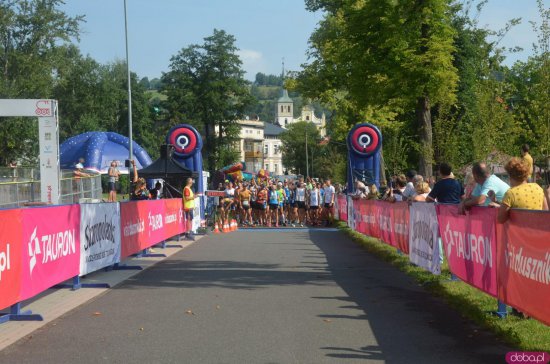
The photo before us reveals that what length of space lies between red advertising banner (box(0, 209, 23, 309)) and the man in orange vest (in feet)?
52.3

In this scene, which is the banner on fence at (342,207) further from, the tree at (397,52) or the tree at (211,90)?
the tree at (211,90)

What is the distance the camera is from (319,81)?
134 feet

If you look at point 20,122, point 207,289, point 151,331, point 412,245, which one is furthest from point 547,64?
point 20,122

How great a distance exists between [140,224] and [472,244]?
9.54 metres

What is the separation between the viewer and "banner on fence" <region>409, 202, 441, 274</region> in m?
12.9

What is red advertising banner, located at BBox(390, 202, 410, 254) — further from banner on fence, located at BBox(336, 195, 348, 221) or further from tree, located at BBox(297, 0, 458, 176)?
banner on fence, located at BBox(336, 195, 348, 221)

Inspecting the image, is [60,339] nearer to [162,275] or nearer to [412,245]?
[162,275]

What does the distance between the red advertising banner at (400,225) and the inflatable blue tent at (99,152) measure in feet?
91.0

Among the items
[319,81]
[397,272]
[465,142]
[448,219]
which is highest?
[319,81]

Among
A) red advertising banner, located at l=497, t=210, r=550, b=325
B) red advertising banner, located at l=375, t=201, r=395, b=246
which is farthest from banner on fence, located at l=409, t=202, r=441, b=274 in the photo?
red advertising banner, located at l=497, t=210, r=550, b=325

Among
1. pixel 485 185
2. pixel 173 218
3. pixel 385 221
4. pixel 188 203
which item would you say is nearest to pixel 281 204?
pixel 188 203

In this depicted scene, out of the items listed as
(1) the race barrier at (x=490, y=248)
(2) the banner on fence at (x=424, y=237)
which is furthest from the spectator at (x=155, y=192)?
(2) the banner on fence at (x=424, y=237)

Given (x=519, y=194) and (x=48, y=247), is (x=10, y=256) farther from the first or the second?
(x=519, y=194)

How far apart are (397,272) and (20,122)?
44335mm
